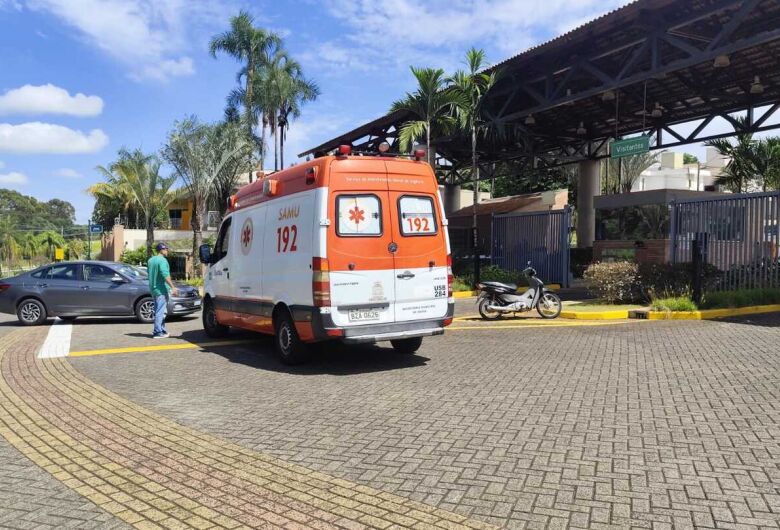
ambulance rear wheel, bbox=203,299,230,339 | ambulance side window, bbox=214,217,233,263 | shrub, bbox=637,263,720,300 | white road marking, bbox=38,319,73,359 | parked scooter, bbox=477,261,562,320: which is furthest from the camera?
shrub, bbox=637,263,720,300

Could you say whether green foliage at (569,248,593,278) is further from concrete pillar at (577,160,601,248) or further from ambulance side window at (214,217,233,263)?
ambulance side window at (214,217,233,263)

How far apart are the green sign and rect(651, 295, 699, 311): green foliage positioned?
5829 millimetres

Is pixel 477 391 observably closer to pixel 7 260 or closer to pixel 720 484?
pixel 720 484

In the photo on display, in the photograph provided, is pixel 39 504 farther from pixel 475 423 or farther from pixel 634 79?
pixel 634 79

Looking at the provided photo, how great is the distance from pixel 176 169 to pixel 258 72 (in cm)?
903

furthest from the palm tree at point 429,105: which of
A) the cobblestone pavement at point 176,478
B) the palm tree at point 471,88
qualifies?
the cobblestone pavement at point 176,478

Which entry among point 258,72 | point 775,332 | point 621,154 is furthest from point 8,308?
point 258,72

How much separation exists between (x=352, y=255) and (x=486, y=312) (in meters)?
5.81

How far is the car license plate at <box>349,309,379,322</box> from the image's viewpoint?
24.8ft

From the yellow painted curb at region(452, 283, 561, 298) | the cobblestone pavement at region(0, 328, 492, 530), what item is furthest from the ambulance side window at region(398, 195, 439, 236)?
the yellow painted curb at region(452, 283, 561, 298)

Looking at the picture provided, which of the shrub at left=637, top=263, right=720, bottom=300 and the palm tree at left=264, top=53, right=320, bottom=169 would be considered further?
the palm tree at left=264, top=53, right=320, bottom=169

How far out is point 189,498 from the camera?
3.94m

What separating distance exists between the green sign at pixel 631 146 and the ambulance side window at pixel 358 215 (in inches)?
462

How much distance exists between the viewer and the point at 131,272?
13930mm
